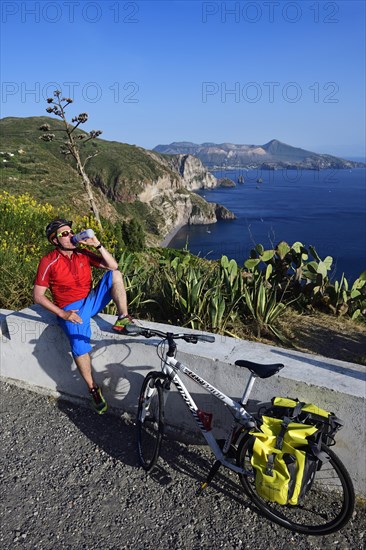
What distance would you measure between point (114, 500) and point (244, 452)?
1037 mm

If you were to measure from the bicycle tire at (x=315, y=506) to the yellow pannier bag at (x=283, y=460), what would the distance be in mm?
160

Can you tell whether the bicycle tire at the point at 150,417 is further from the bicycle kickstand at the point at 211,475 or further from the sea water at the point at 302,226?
the sea water at the point at 302,226

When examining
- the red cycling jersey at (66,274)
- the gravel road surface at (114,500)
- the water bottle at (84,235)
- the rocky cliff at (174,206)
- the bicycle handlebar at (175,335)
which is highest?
the rocky cliff at (174,206)

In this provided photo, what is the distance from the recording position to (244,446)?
2.86 meters

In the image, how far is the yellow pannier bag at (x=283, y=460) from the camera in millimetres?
2461

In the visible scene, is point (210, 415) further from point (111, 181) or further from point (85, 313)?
point (111, 181)

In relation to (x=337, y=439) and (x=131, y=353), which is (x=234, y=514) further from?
(x=131, y=353)

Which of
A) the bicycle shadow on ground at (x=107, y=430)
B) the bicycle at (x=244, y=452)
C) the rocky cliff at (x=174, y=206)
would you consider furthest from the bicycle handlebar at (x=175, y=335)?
the rocky cliff at (x=174, y=206)

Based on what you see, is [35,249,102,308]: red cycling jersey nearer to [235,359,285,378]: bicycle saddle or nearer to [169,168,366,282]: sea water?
[235,359,285,378]: bicycle saddle

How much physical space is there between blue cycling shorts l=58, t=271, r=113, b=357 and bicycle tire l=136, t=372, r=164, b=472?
709mm

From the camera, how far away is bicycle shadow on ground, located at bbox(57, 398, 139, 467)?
3536 millimetres

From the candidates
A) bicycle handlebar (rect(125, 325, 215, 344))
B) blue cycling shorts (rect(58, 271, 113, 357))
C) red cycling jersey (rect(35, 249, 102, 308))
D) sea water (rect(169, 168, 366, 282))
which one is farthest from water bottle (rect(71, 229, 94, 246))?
sea water (rect(169, 168, 366, 282))

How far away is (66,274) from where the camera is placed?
12.8 ft

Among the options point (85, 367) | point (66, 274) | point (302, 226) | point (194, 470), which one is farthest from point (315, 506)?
point (302, 226)
